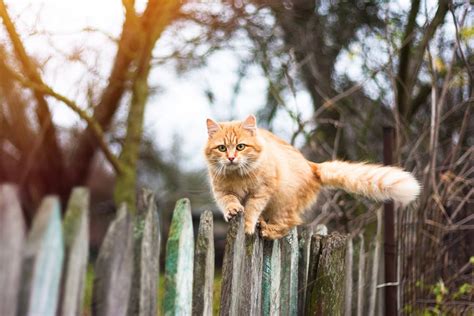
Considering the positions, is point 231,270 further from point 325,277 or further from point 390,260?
point 390,260

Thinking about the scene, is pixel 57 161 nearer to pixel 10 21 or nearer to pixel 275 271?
pixel 10 21

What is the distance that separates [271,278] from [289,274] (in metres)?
0.18

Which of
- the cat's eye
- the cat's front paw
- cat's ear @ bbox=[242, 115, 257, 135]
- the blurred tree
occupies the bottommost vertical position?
the cat's front paw

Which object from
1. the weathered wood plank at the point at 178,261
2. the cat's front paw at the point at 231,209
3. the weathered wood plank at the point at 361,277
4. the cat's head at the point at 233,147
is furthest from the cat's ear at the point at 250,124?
the weathered wood plank at the point at 178,261

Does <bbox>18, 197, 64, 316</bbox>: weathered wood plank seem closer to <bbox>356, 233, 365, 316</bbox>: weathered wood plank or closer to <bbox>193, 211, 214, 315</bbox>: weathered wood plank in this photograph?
<bbox>193, 211, 214, 315</bbox>: weathered wood plank

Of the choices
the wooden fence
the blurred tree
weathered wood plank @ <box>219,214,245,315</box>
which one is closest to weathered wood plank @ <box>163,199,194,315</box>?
the wooden fence

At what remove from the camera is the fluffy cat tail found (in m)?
3.10

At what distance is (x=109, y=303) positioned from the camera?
5.33 feet

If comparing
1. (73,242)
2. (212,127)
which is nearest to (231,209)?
(212,127)

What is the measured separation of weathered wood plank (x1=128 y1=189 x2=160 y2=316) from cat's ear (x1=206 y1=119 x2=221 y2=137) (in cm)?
188

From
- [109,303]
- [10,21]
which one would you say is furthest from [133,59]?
[109,303]

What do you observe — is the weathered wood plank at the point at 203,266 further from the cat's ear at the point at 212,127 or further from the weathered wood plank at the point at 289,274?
the cat's ear at the point at 212,127

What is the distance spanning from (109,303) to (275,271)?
49.6 inches

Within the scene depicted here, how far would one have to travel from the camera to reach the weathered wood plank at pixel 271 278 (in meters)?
2.71
